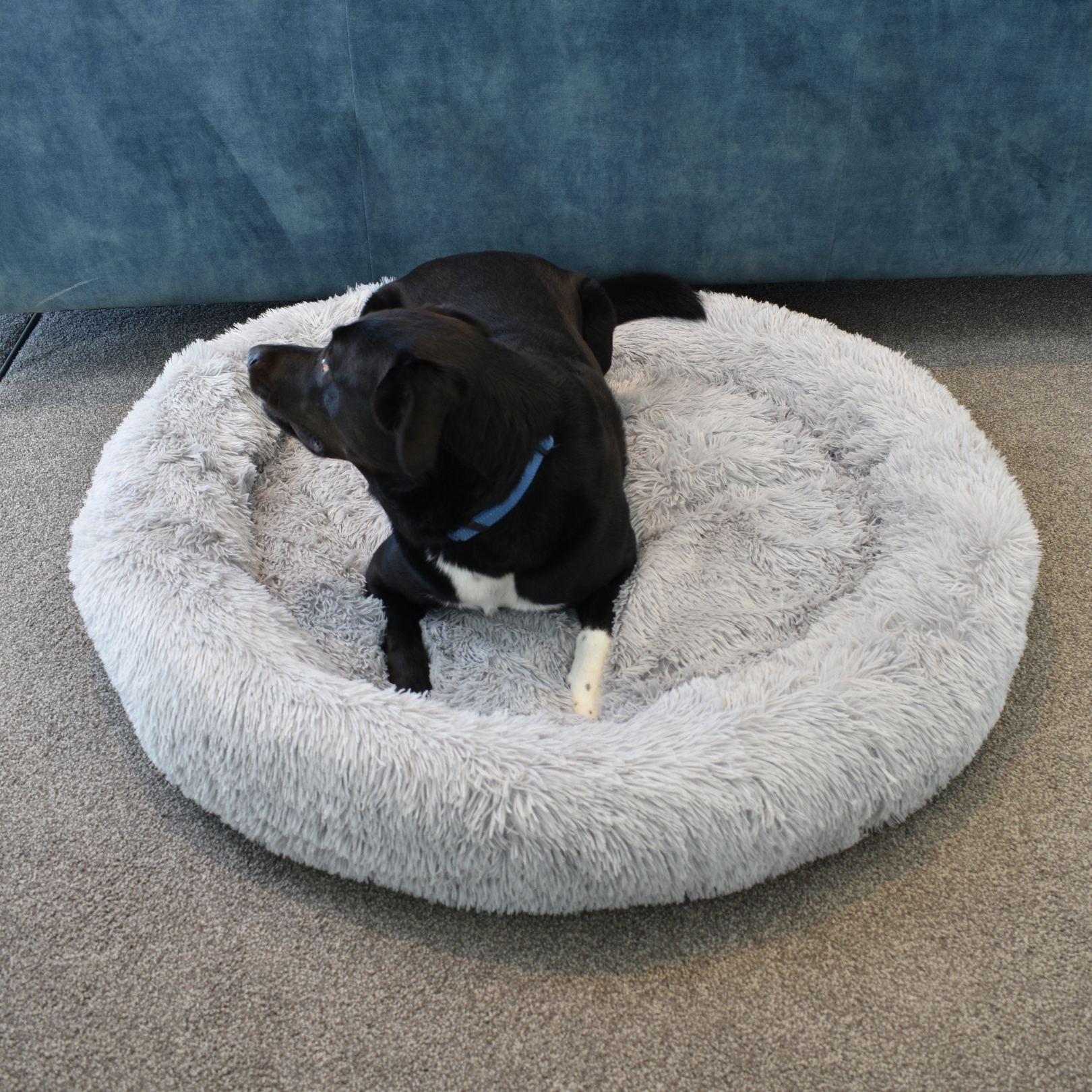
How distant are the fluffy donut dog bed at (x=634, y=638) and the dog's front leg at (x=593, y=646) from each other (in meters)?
0.03

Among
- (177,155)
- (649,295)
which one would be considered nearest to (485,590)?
(649,295)

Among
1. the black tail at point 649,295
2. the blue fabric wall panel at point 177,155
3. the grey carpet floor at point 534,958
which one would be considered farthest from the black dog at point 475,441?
the blue fabric wall panel at point 177,155

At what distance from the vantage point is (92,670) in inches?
70.2

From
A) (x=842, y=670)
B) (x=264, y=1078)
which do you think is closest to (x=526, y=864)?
(x=264, y=1078)

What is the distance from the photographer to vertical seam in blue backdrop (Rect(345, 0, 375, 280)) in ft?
7.21

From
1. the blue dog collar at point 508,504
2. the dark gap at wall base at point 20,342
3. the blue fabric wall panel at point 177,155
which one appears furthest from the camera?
the dark gap at wall base at point 20,342

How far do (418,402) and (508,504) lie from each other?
29cm

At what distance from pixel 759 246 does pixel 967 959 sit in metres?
1.89

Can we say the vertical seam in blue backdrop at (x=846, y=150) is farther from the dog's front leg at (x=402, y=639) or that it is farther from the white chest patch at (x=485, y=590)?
the dog's front leg at (x=402, y=639)

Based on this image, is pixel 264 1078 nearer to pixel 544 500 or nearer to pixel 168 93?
pixel 544 500

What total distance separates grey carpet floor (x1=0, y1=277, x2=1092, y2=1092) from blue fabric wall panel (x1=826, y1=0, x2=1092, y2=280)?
134 cm

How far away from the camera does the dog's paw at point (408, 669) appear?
168cm

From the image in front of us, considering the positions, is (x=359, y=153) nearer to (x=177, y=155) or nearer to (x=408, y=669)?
(x=177, y=155)

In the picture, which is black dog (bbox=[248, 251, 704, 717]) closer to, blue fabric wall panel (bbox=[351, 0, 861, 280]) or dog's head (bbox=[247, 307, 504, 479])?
dog's head (bbox=[247, 307, 504, 479])
